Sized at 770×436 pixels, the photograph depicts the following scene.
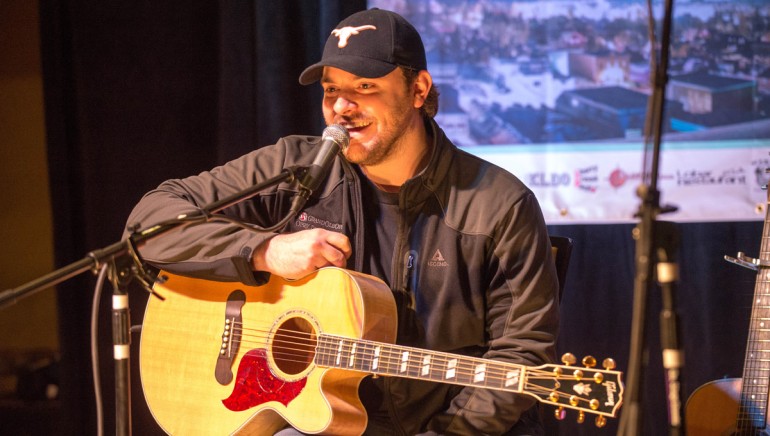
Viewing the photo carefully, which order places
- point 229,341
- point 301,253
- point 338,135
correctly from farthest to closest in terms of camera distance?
point 229,341 < point 301,253 < point 338,135

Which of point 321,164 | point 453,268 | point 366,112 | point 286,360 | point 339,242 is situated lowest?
point 286,360

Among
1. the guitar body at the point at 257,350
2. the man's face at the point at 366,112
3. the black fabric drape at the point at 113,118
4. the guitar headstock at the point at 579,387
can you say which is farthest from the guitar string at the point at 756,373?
the black fabric drape at the point at 113,118

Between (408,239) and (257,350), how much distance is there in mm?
625

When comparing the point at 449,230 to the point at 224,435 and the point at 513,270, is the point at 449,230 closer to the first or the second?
the point at 513,270

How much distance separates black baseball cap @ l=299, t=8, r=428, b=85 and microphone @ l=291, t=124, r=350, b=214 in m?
0.42

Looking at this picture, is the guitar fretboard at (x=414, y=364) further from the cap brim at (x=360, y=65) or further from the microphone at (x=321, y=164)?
the cap brim at (x=360, y=65)

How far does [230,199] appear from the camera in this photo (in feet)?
6.95

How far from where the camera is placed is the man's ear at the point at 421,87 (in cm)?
291

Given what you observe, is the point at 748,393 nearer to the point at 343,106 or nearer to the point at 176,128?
the point at 343,106

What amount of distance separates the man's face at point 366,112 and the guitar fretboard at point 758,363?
1.42 metres

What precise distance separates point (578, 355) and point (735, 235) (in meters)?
0.93

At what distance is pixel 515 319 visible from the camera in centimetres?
259

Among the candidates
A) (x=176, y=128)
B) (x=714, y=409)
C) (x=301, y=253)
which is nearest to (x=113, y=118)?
(x=176, y=128)

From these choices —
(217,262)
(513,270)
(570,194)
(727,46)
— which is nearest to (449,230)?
(513,270)
